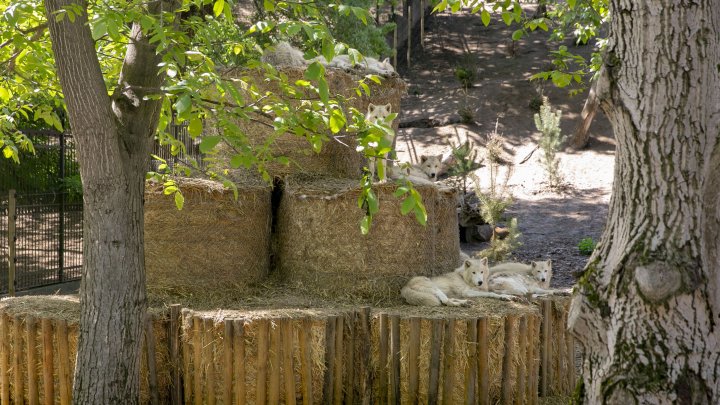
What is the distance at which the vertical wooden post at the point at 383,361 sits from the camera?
25.5ft

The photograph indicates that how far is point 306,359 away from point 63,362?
8.35ft

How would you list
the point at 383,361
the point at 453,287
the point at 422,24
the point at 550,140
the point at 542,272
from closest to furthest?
1. the point at 383,361
2. the point at 453,287
3. the point at 542,272
4. the point at 550,140
5. the point at 422,24

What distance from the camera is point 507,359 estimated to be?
7.91 meters

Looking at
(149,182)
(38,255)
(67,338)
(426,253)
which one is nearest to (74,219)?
(38,255)

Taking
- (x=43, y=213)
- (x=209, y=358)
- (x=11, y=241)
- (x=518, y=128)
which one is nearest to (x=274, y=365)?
(x=209, y=358)

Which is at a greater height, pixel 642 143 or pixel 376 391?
pixel 642 143

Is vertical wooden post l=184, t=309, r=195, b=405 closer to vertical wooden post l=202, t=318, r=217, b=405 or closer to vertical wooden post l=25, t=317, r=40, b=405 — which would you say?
vertical wooden post l=202, t=318, r=217, b=405

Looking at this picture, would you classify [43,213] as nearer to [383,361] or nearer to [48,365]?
[48,365]

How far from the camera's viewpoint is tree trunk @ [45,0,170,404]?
6.07 metres

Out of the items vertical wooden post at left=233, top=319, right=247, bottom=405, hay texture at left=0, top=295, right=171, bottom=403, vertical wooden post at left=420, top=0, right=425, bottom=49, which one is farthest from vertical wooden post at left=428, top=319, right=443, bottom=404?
vertical wooden post at left=420, top=0, right=425, bottom=49

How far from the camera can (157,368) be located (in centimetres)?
784

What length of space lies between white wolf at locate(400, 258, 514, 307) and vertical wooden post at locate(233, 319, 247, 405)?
2.16m

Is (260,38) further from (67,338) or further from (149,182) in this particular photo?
(67,338)

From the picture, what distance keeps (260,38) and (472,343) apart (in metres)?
12.2
